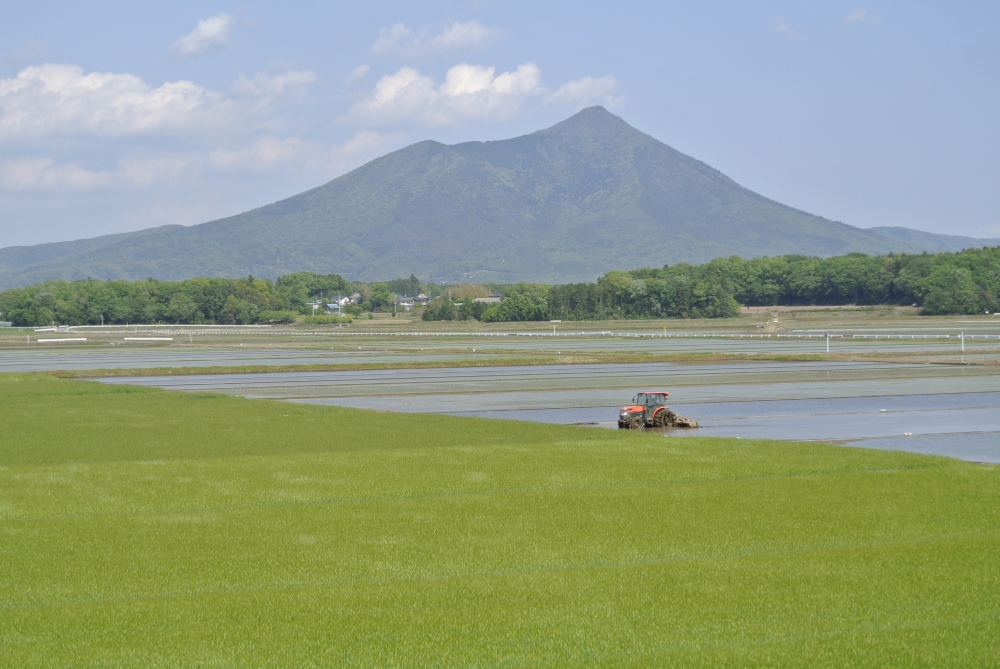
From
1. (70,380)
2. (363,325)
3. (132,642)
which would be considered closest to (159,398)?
(70,380)

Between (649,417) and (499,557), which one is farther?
(649,417)

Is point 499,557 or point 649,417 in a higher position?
point 499,557

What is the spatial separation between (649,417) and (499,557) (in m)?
21.9

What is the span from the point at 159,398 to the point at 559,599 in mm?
41199

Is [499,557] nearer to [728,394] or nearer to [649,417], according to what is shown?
[649,417]

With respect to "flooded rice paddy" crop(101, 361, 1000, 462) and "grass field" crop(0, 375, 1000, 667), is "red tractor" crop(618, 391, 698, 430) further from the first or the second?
"grass field" crop(0, 375, 1000, 667)

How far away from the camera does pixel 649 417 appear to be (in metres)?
38.5

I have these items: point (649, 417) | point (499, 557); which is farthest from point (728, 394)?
point (499, 557)

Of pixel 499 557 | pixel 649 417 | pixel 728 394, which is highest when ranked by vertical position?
pixel 499 557

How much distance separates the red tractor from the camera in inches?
1505

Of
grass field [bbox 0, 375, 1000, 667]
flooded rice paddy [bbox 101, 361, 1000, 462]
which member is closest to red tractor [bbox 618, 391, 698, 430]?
flooded rice paddy [bbox 101, 361, 1000, 462]

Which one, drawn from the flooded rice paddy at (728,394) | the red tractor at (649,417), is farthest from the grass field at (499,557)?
the red tractor at (649,417)

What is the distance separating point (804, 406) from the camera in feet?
149

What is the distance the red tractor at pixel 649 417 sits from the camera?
3822 centimetres
